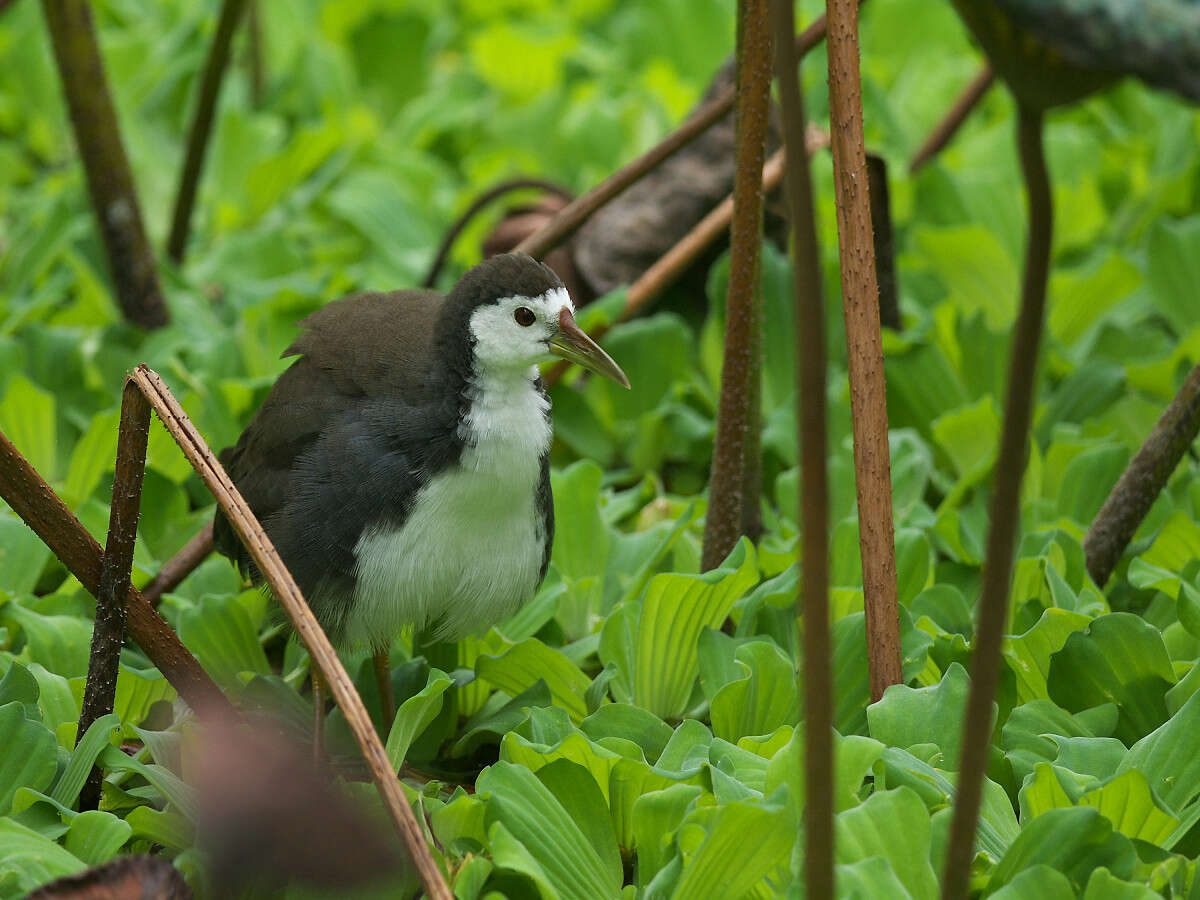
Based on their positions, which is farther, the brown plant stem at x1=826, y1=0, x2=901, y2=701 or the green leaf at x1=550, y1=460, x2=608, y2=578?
the green leaf at x1=550, y1=460, x2=608, y2=578

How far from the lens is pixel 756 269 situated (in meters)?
1.83

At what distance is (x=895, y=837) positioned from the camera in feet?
4.32

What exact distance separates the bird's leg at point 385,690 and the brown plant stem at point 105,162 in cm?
117

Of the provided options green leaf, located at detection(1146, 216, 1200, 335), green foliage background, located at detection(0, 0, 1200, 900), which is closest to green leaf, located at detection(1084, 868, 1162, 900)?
green foliage background, located at detection(0, 0, 1200, 900)

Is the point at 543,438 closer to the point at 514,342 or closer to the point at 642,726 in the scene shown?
the point at 514,342

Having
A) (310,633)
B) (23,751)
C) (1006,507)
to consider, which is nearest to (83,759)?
(23,751)

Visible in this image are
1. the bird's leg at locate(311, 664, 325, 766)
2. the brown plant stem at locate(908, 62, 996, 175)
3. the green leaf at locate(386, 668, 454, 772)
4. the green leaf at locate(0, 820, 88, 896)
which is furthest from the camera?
A: the brown plant stem at locate(908, 62, 996, 175)

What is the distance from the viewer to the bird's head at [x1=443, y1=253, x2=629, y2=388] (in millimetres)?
1789

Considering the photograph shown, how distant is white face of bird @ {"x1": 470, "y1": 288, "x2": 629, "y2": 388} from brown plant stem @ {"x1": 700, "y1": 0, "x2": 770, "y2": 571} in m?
0.15

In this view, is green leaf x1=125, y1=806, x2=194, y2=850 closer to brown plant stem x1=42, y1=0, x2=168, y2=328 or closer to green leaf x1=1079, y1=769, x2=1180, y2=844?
green leaf x1=1079, y1=769, x2=1180, y2=844

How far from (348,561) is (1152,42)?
121 cm

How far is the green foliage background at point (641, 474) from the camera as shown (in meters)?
1.42

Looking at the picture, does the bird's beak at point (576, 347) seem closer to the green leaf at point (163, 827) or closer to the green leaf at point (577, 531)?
the green leaf at point (577, 531)

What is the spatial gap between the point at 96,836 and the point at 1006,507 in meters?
0.97
